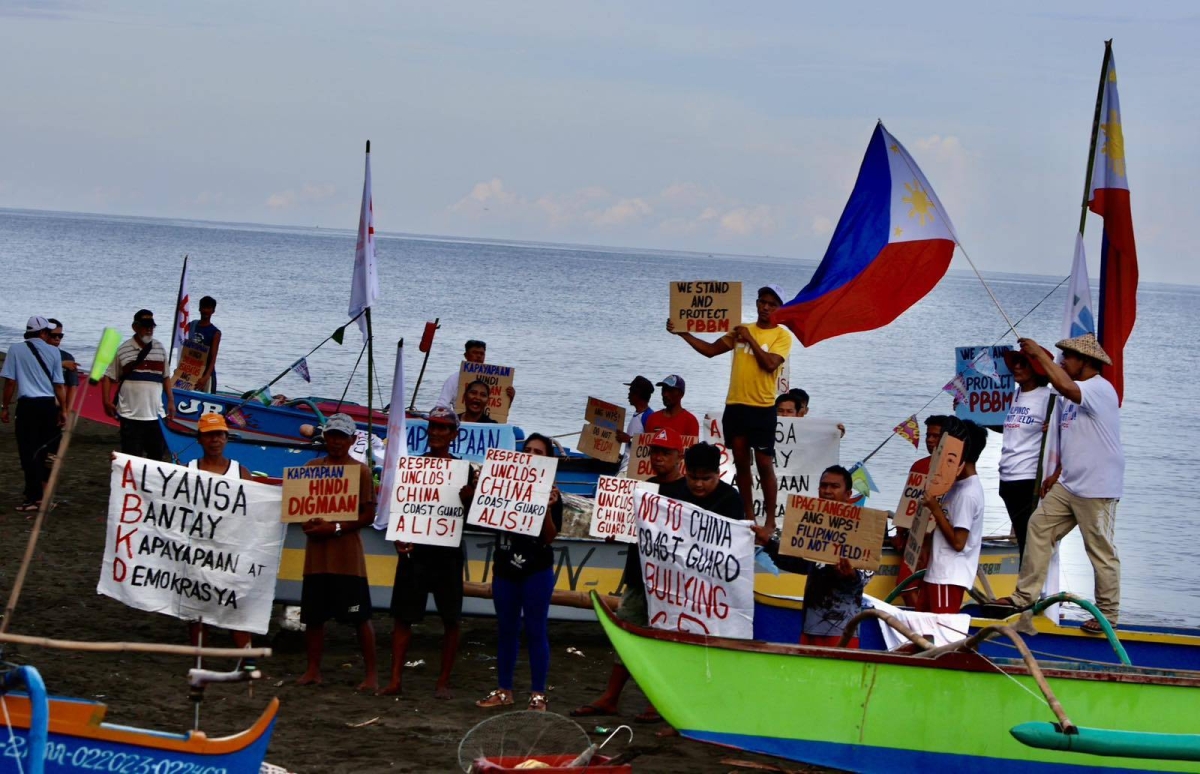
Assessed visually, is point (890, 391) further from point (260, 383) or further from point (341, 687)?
point (341, 687)

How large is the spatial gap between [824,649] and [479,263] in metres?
166

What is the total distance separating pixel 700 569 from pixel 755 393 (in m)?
4.13

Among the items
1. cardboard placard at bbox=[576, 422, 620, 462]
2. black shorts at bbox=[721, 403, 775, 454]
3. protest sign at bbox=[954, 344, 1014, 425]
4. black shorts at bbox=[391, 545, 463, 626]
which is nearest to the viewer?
black shorts at bbox=[391, 545, 463, 626]

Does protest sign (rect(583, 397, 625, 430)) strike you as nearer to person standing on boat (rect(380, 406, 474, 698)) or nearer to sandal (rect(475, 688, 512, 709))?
person standing on boat (rect(380, 406, 474, 698))

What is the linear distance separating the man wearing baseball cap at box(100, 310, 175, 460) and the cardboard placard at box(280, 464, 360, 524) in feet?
18.7

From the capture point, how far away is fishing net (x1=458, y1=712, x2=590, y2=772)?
24.5ft

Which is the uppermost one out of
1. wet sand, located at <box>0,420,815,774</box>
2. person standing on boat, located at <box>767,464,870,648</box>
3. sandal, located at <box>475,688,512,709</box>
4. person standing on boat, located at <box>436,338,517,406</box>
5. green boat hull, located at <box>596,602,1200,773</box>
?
person standing on boat, located at <box>436,338,517,406</box>

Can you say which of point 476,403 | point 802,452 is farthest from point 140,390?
point 802,452

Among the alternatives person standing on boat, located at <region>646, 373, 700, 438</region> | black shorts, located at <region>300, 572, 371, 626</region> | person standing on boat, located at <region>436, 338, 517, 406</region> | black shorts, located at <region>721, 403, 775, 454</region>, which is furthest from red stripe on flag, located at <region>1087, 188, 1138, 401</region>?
person standing on boat, located at <region>436, 338, 517, 406</region>

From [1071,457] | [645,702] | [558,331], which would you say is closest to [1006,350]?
[1071,457]

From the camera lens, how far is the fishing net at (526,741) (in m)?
7.46

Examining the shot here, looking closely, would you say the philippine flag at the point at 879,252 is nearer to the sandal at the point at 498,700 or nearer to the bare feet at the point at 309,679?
the sandal at the point at 498,700

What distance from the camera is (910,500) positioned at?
432 inches

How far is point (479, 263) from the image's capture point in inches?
6806
